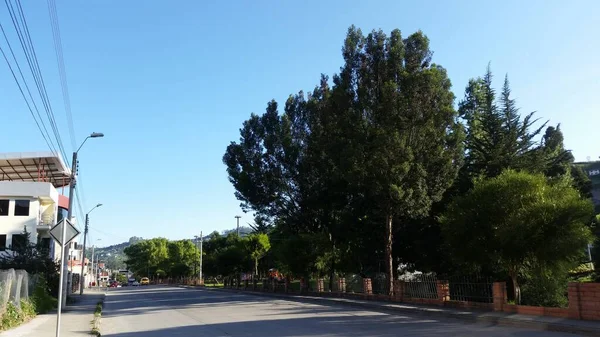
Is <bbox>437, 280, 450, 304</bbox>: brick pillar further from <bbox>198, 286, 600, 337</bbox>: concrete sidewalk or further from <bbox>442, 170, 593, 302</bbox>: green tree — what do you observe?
<bbox>442, 170, 593, 302</bbox>: green tree

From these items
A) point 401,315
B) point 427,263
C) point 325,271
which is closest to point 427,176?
point 427,263

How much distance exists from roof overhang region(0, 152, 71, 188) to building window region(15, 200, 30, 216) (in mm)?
2999

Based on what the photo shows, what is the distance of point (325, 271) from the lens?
128ft

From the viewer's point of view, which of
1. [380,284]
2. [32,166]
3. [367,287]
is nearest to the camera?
[380,284]

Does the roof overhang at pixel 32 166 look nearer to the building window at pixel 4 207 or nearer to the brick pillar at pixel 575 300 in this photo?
the building window at pixel 4 207

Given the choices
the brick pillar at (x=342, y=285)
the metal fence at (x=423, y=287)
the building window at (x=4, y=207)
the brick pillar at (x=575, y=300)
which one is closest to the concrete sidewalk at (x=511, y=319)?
the brick pillar at (x=575, y=300)

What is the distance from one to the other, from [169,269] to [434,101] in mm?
98026

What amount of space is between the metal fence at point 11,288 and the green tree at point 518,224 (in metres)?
16.5

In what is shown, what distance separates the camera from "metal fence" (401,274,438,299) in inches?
911

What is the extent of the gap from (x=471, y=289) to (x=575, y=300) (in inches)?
233

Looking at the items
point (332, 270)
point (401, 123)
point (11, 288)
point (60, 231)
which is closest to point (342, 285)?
point (332, 270)

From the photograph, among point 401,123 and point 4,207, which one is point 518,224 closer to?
point 401,123

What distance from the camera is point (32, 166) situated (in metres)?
57.2

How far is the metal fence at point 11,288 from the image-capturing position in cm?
1756
